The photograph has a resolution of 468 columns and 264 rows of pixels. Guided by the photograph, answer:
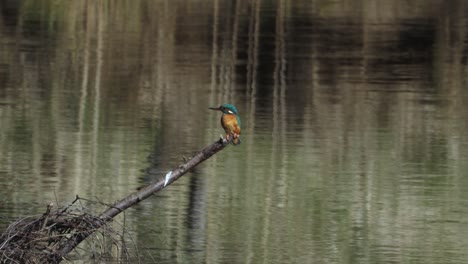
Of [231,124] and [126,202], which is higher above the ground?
[231,124]

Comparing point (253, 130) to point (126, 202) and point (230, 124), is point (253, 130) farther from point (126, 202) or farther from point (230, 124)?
point (126, 202)

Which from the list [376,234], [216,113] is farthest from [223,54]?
[376,234]

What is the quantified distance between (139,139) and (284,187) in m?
2.27

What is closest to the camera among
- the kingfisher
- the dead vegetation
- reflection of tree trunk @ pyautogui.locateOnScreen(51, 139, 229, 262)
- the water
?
the dead vegetation

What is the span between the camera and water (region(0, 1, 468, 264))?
29.5 feet

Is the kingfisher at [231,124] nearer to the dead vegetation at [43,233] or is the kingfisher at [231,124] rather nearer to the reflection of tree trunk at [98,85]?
the dead vegetation at [43,233]

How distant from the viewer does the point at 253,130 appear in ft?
42.3

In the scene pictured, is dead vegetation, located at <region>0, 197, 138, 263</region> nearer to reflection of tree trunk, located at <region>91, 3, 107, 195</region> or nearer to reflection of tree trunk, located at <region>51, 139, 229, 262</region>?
reflection of tree trunk, located at <region>51, 139, 229, 262</region>

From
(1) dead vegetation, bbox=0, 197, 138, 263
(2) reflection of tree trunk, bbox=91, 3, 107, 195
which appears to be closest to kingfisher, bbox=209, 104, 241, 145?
(1) dead vegetation, bbox=0, 197, 138, 263

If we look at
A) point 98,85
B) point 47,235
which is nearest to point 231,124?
point 47,235

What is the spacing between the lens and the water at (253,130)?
29.5ft

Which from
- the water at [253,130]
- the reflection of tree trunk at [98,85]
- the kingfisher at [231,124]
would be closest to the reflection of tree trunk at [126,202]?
the kingfisher at [231,124]

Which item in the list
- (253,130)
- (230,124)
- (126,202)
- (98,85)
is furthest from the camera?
(98,85)

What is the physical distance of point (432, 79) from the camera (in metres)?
17.1
